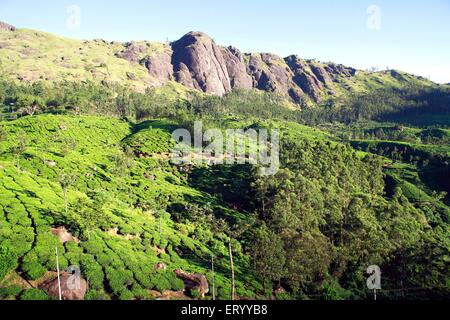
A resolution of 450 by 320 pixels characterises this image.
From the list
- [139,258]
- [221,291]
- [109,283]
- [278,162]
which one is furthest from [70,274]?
[278,162]

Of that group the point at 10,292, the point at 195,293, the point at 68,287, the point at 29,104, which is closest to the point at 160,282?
the point at 195,293

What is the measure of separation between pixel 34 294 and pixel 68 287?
13.4ft

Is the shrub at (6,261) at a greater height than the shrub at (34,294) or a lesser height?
greater

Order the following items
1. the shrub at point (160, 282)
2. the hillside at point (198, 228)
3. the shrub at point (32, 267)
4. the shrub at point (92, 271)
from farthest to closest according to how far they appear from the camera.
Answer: the shrub at point (160, 282), the hillside at point (198, 228), the shrub at point (92, 271), the shrub at point (32, 267)

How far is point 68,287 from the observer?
4834 cm

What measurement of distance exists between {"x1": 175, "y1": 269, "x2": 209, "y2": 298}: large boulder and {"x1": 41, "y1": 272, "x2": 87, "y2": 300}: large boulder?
16.6 meters

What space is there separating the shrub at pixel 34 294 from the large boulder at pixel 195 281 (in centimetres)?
2134

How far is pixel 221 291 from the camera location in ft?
202

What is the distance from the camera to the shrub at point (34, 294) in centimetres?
4514

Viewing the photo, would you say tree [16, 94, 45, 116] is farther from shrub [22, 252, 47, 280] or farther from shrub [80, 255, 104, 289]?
shrub [80, 255, 104, 289]

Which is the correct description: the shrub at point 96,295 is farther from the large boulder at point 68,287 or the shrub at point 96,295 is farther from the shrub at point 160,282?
the shrub at point 160,282

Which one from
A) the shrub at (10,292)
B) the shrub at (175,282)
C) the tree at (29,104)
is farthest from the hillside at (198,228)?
the tree at (29,104)

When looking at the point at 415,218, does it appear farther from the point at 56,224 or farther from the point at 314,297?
the point at 56,224

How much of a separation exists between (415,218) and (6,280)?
123105 millimetres
